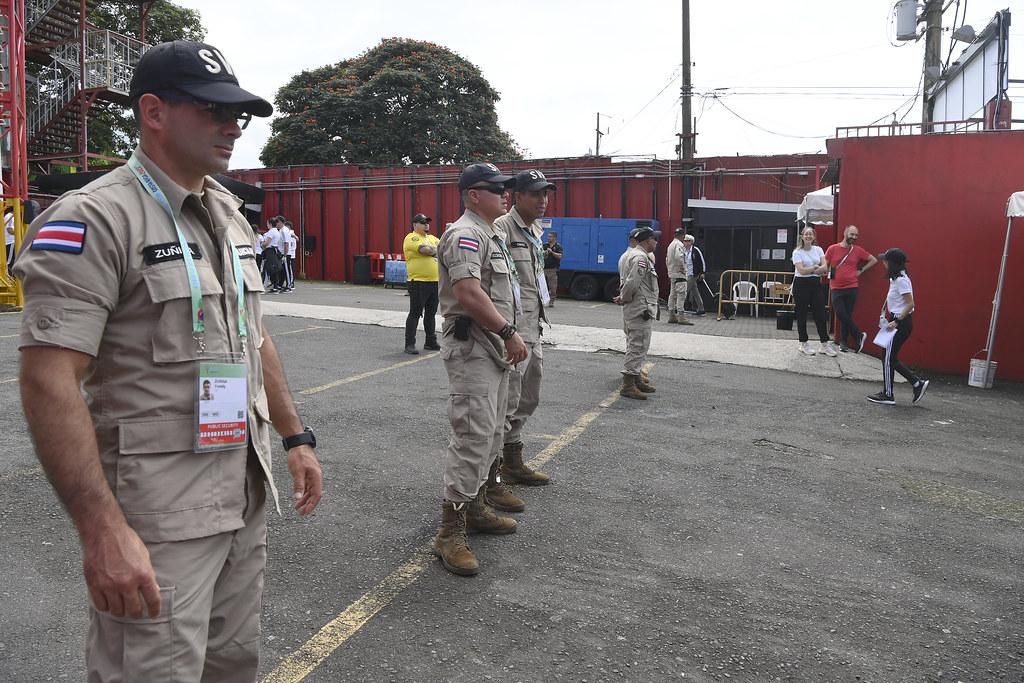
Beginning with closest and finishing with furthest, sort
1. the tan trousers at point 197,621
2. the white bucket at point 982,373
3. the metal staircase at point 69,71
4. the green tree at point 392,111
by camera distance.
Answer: the tan trousers at point 197,621 → the white bucket at point 982,373 → the metal staircase at point 69,71 → the green tree at point 392,111

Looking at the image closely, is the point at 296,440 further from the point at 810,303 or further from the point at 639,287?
the point at 810,303

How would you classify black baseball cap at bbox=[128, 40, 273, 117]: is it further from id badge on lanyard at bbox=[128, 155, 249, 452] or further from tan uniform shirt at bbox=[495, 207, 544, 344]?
tan uniform shirt at bbox=[495, 207, 544, 344]

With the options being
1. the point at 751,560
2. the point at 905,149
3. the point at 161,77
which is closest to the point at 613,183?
the point at 905,149

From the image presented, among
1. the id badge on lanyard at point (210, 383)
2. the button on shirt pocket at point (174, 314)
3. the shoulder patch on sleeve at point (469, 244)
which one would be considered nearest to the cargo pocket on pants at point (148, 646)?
the id badge on lanyard at point (210, 383)

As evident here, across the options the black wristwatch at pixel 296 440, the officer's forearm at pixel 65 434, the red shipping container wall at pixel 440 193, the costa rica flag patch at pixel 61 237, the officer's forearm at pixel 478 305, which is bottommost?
the black wristwatch at pixel 296 440

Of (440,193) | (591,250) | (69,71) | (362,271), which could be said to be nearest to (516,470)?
(591,250)

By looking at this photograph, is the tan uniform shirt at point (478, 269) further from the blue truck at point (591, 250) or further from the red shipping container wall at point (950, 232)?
the blue truck at point (591, 250)

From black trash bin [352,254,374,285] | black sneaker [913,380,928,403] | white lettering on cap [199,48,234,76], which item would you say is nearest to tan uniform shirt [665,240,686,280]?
black sneaker [913,380,928,403]

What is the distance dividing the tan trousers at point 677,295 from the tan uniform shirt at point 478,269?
11313 mm

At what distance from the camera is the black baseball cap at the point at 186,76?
175 cm

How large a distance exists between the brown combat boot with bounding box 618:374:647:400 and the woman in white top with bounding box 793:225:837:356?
4.14m

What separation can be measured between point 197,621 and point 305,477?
50cm

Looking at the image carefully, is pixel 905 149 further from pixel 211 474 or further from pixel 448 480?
pixel 211 474

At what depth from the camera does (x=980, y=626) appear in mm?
3342
